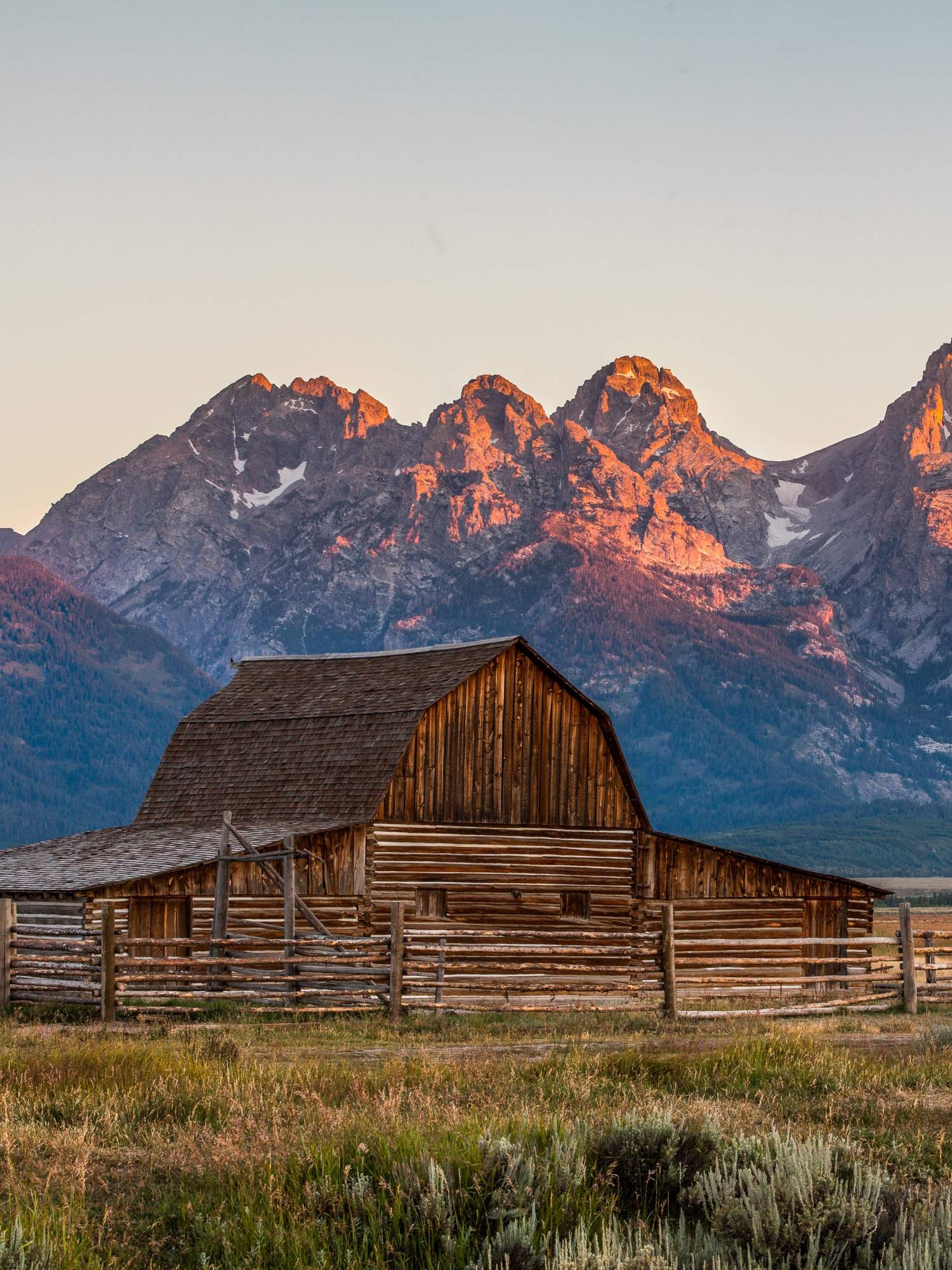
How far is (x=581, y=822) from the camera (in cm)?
3806

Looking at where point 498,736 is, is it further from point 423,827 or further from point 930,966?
point 930,966

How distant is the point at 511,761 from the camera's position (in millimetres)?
37344

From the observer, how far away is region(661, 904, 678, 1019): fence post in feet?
79.4

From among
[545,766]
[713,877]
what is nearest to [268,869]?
[545,766]

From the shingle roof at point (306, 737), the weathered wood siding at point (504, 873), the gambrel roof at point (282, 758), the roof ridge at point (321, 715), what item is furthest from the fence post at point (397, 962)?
the roof ridge at point (321, 715)

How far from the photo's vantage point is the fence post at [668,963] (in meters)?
24.2

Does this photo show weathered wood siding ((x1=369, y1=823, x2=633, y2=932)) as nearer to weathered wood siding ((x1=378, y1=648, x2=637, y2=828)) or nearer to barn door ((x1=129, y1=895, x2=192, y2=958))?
weathered wood siding ((x1=378, y1=648, x2=637, y2=828))

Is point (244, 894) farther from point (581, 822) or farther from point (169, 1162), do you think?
point (169, 1162)

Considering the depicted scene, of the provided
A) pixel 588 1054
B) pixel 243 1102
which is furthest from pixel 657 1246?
pixel 588 1054

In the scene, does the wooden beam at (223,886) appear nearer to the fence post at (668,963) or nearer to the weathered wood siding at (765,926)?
the fence post at (668,963)

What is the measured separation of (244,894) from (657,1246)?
25.5m

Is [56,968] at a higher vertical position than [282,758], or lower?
lower

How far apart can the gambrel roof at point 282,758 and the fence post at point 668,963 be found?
10308mm

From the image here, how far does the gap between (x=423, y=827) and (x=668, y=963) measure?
11908mm
